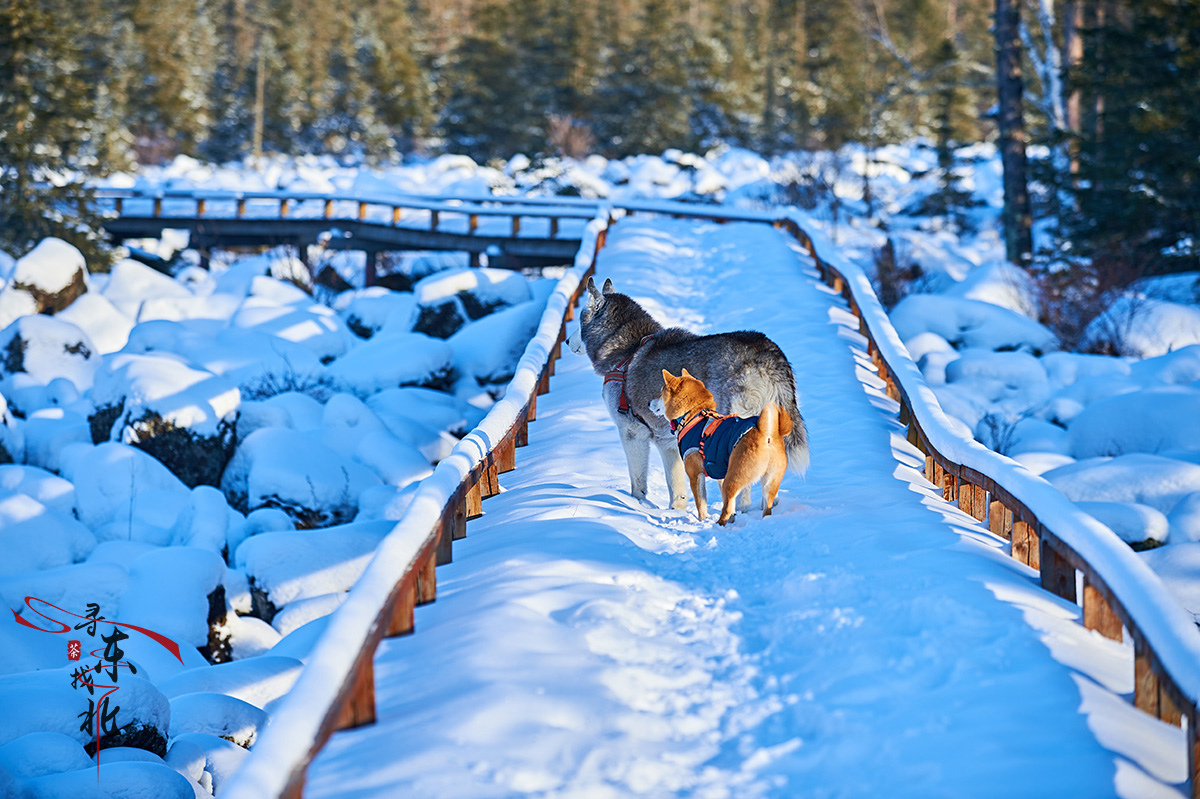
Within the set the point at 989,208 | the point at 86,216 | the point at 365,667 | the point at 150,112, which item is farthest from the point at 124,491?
the point at 150,112

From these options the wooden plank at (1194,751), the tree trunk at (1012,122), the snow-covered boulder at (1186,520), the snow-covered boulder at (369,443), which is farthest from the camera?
the tree trunk at (1012,122)

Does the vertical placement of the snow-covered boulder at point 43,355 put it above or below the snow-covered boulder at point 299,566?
above

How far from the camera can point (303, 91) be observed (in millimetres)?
63438

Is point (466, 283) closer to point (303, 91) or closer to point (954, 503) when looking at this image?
point (954, 503)

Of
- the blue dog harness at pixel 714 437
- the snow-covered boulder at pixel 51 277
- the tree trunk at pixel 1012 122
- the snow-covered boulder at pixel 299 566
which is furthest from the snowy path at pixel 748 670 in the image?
the snow-covered boulder at pixel 51 277

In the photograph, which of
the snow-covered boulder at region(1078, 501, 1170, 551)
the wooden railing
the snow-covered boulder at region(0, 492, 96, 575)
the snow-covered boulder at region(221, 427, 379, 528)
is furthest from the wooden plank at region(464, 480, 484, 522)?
the wooden railing

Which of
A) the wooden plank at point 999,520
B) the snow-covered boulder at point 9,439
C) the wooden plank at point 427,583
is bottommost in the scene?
the snow-covered boulder at point 9,439

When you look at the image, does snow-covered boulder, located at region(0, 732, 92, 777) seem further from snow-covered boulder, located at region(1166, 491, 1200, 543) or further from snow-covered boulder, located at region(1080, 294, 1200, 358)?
snow-covered boulder, located at region(1080, 294, 1200, 358)

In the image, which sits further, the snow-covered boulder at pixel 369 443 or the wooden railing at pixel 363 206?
the wooden railing at pixel 363 206

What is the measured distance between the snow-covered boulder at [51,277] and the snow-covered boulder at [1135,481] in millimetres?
19658

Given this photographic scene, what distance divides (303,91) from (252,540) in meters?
60.7

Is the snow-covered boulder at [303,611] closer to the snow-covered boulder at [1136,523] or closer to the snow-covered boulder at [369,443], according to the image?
the snow-covered boulder at [369,443]

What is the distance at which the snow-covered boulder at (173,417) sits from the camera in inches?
491

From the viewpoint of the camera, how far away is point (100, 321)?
753 inches
